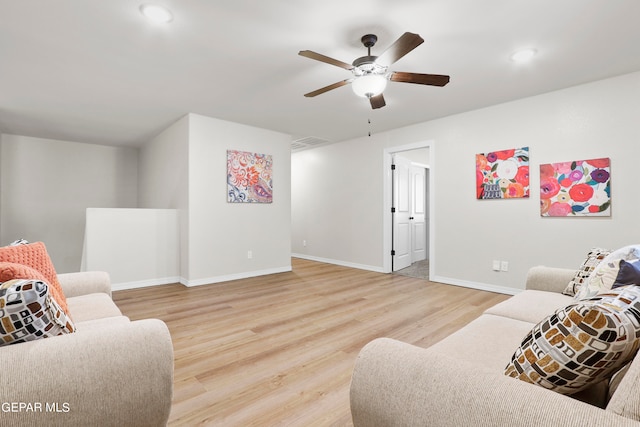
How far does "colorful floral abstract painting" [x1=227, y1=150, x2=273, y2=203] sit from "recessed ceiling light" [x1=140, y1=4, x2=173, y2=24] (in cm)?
252

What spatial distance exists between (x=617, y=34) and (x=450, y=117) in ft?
6.81

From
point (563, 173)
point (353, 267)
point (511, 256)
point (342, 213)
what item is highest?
point (563, 173)

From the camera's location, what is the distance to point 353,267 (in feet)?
18.9

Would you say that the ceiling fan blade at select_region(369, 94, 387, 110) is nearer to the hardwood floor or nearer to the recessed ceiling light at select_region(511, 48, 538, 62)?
the recessed ceiling light at select_region(511, 48, 538, 62)

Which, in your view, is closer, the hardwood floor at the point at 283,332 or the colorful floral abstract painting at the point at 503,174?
the hardwood floor at the point at 283,332

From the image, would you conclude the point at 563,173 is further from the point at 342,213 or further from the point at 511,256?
the point at 342,213

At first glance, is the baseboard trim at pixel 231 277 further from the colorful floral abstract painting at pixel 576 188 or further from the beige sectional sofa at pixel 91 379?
the colorful floral abstract painting at pixel 576 188

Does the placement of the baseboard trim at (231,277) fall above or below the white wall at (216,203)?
below

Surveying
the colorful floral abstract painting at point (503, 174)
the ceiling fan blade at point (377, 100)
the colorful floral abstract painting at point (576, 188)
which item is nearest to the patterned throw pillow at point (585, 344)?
the ceiling fan blade at point (377, 100)

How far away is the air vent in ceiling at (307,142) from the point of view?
587 centimetres

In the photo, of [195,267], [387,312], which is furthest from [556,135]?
[195,267]

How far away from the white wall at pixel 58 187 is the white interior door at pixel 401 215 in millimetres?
5529

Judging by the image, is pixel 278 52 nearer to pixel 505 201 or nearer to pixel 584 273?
pixel 584 273

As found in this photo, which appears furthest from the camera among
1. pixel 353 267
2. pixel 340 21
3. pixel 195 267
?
pixel 353 267
